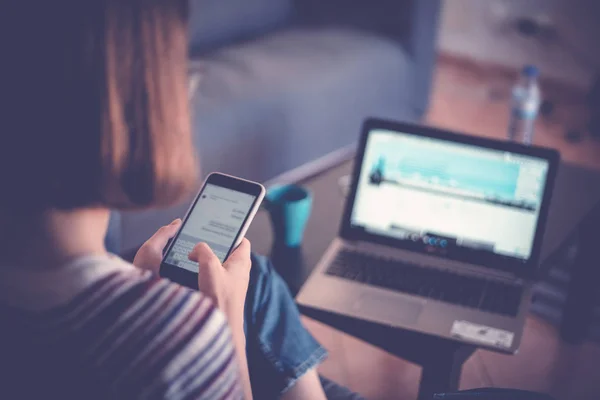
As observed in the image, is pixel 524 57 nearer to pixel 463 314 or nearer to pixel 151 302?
pixel 463 314

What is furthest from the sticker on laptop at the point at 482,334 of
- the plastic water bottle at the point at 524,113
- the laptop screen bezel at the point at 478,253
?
the plastic water bottle at the point at 524,113

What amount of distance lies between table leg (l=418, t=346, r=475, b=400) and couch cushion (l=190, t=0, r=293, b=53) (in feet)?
5.63

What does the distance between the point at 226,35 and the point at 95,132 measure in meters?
2.21

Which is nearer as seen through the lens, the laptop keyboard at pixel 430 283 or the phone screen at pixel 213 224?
the phone screen at pixel 213 224

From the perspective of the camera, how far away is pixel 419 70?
2.79 metres

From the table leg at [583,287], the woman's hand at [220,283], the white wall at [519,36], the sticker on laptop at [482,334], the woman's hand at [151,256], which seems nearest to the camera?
the woman's hand at [220,283]

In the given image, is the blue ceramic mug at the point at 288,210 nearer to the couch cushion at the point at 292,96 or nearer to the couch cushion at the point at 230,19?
the couch cushion at the point at 292,96

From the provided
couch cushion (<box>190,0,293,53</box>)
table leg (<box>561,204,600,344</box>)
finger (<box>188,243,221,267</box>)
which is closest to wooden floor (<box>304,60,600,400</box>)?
table leg (<box>561,204,600,344</box>)

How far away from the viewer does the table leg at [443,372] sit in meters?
1.14

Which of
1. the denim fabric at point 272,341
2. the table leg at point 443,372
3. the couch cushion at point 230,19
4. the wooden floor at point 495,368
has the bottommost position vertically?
the wooden floor at point 495,368

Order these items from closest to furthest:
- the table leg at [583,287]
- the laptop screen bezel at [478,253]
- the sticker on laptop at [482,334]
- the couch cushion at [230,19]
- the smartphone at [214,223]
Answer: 1. the smartphone at [214,223]
2. the sticker on laptop at [482,334]
3. the laptop screen bezel at [478,253]
4. the table leg at [583,287]
5. the couch cushion at [230,19]

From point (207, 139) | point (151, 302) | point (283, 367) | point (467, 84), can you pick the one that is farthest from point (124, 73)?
point (467, 84)

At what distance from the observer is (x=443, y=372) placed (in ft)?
3.78

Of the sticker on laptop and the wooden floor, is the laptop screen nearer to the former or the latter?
the sticker on laptop
